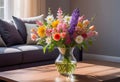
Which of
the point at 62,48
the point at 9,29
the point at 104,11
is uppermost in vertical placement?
the point at 104,11

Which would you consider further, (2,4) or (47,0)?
(47,0)

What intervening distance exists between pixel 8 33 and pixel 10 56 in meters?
0.68

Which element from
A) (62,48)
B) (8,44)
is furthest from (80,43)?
(8,44)

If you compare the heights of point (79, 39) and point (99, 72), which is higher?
point (79, 39)

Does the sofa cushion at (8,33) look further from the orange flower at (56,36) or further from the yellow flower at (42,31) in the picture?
the orange flower at (56,36)

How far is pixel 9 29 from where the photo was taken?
4.17m

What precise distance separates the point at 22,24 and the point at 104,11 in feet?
5.85

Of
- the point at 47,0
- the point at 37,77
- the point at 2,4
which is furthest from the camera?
the point at 47,0

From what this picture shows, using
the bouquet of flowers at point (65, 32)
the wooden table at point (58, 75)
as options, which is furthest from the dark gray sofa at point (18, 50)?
the bouquet of flowers at point (65, 32)

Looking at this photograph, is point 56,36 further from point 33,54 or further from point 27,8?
point 27,8

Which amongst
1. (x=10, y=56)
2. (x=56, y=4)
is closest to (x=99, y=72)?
(x=10, y=56)

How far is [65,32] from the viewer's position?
246 cm

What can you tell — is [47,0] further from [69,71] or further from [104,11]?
[69,71]

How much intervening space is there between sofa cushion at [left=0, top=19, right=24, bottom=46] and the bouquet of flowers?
1.62 m
